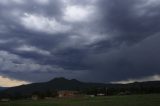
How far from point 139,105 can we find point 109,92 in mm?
125508

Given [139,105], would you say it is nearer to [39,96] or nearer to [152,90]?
[152,90]

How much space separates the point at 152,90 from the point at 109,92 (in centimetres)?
3434

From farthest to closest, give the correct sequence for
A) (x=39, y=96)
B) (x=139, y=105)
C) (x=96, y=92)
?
(x=96, y=92) → (x=39, y=96) → (x=139, y=105)

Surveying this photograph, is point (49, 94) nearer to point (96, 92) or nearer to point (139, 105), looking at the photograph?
point (96, 92)

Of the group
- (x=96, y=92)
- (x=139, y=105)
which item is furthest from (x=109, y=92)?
(x=139, y=105)

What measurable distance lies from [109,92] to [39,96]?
4205 cm

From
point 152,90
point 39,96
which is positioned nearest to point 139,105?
point 152,90

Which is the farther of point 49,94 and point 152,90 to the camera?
point 49,94

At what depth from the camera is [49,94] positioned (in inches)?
7534

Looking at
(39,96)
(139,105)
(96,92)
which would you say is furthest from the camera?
(96,92)

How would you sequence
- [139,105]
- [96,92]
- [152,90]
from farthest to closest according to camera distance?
[96,92] → [152,90] → [139,105]

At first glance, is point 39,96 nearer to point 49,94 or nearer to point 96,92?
point 49,94

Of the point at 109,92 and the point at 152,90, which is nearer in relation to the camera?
the point at 152,90

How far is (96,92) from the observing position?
199250 mm
